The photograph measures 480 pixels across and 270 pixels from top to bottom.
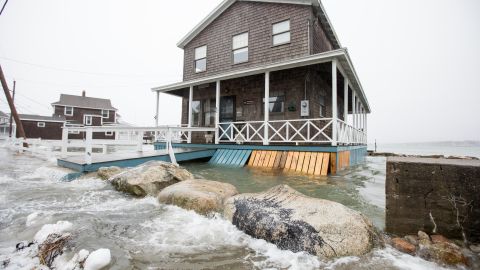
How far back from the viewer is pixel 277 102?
10.8m

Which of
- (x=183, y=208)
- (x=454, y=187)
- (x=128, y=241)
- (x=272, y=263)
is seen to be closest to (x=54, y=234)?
(x=128, y=241)

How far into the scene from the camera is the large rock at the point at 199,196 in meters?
3.51

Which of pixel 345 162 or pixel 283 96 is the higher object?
pixel 283 96

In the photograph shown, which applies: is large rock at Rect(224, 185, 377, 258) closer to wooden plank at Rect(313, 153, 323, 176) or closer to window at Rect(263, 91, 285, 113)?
wooden plank at Rect(313, 153, 323, 176)

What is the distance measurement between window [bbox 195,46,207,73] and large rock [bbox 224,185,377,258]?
1183cm

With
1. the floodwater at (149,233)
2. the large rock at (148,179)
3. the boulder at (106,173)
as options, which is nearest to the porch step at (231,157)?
the large rock at (148,179)

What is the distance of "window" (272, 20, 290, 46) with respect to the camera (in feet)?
35.5

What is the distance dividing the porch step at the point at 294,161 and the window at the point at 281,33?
5592 mm

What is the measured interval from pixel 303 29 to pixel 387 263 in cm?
1028

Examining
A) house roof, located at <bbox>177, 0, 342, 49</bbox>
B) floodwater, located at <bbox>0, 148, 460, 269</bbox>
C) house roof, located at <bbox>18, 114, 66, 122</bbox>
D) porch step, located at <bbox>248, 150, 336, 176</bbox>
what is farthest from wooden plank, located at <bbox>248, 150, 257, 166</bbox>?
house roof, located at <bbox>18, 114, 66, 122</bbox>

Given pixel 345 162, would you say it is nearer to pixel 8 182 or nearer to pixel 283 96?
pixel 283 96

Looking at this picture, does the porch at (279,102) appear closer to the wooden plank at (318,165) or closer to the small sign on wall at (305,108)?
the small sign on wall at (305,108)

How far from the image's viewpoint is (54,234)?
243 cm

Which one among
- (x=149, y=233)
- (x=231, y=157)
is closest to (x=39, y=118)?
(x=231, y=157)
